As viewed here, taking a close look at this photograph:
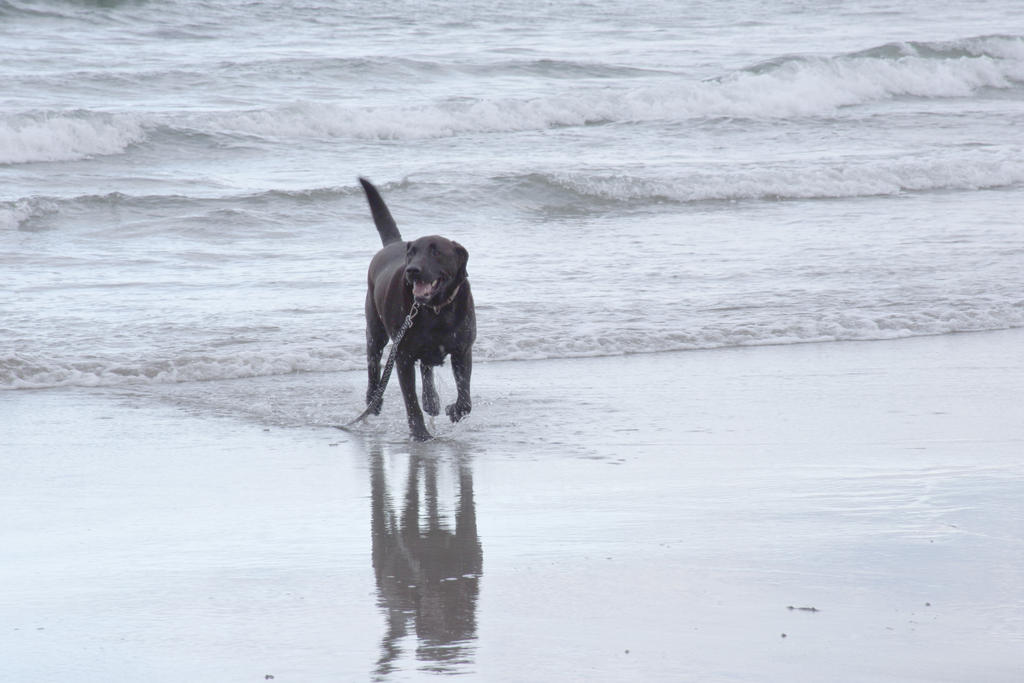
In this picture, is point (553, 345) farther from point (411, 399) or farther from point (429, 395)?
point (411, 399)

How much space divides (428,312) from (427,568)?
2.07 m

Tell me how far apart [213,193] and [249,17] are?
14.8 m

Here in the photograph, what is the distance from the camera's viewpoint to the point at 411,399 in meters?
6.32

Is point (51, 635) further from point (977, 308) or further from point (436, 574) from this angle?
point (977, 308)

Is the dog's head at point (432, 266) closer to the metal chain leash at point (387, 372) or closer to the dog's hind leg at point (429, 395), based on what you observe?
the metal chain leash at point (387, 372)

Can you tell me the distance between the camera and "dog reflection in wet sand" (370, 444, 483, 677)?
11.6ft

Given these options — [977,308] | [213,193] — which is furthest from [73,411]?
[213,193]

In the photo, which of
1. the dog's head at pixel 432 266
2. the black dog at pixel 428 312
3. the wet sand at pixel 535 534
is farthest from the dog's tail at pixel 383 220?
the dog's head at pixel 432 266

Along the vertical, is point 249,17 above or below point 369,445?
above

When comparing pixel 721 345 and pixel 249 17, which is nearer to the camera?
pixel 721 345

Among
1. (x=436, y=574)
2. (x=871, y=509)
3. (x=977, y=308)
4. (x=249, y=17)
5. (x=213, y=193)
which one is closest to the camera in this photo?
(x=436, y=574)

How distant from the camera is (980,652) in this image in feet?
11.1

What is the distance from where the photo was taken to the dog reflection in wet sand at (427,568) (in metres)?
3.53

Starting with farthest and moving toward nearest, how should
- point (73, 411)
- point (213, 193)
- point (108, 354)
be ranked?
point (213, 193) → point (108, 354) → point (73, 411)
